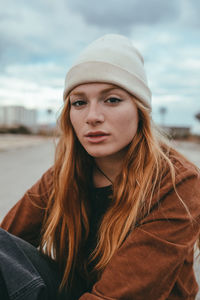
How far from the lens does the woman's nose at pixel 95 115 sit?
1.43m

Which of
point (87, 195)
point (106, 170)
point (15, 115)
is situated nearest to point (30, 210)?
point (87, 195)

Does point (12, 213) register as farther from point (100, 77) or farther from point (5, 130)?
point (5, 130)

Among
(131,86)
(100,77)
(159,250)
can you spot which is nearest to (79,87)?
(100,77)

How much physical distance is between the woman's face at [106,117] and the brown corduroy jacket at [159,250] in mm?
289

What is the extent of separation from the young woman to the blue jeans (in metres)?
0.01

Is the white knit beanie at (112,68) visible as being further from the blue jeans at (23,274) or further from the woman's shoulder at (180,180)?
the blue jeans at (23,274)

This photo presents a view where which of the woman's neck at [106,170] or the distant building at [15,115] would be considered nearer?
the woman's neck at [106,170]

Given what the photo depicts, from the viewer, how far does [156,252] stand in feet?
3.99

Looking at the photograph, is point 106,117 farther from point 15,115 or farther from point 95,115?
point 15,115

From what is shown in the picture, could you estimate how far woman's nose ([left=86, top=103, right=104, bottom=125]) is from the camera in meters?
1.43

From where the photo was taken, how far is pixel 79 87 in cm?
154

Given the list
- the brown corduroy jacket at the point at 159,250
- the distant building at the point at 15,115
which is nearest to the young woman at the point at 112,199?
the brown corduroy jacket at the point at 159,250

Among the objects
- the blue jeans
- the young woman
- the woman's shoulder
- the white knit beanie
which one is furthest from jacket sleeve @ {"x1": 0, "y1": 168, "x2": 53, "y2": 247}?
the woman's shoulder

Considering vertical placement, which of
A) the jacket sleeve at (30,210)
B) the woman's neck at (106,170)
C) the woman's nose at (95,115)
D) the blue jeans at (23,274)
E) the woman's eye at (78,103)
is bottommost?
the blue jeans at (23,274)
